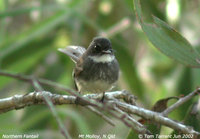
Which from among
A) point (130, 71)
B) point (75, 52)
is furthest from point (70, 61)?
point (75, 52)

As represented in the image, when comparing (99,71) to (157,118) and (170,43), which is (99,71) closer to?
(170,43)

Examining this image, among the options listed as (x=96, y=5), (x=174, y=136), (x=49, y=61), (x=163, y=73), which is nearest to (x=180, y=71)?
(x=163, y=73)

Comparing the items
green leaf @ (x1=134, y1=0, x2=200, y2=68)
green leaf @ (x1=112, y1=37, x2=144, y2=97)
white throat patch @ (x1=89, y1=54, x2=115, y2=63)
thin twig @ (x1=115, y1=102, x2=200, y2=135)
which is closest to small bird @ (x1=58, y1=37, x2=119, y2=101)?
white throat patch @ (x1=89, y1=54, x2=115, y2=63)

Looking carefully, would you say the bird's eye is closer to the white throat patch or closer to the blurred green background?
the white throat patch

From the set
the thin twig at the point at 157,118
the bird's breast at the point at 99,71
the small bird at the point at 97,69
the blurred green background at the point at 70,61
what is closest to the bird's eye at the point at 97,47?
the small bird at the point at 97,69

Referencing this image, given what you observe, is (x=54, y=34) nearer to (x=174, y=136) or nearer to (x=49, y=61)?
(x=49, y=61)
